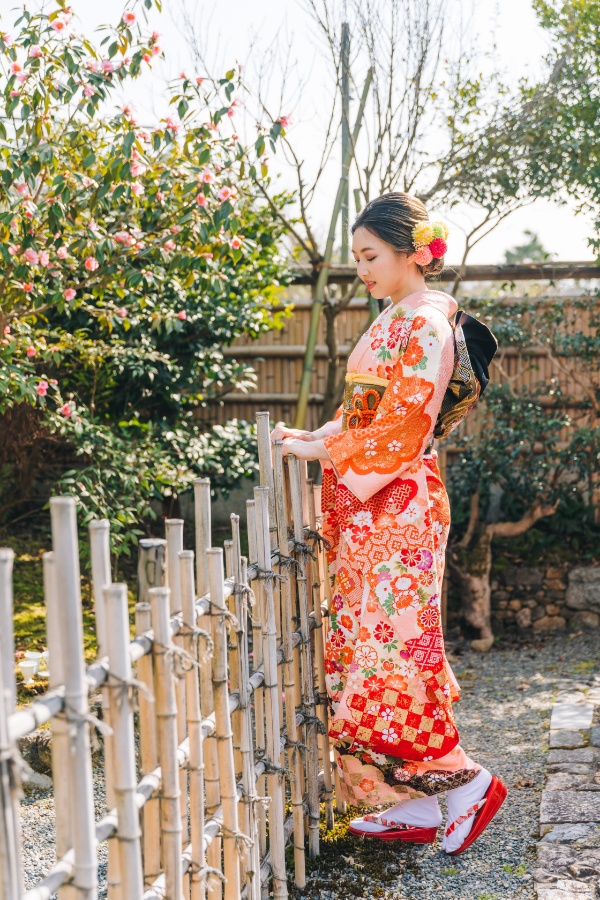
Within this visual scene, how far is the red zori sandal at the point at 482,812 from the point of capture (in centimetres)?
290

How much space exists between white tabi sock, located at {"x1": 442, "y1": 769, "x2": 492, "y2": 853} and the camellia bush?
2230mm

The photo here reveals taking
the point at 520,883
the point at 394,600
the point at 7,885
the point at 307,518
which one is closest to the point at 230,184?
the point at 307,518

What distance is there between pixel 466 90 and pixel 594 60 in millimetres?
823

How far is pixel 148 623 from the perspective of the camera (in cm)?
178

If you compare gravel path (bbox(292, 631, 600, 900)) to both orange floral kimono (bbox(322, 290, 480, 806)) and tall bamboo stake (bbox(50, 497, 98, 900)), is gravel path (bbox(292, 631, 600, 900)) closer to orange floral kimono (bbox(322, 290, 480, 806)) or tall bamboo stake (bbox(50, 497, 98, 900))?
orange floral kimono (bbox(322, 290, 480, 806))

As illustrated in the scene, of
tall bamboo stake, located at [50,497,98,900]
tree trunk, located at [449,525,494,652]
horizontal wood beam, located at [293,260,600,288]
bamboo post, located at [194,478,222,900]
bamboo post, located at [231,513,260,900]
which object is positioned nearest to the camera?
tall bamboo stake, located at [50,497,98,900]

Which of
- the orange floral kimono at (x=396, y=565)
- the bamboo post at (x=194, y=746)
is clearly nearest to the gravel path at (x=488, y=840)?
the orange floral kimono at (x=396, y=565)

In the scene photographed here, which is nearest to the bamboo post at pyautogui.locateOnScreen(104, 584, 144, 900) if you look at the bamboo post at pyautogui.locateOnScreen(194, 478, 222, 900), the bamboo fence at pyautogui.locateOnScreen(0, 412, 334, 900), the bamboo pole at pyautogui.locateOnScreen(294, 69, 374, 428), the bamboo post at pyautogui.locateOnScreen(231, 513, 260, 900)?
the bamboo fence at pyautogui.locateOnScreen(0, 412, 334, 900)

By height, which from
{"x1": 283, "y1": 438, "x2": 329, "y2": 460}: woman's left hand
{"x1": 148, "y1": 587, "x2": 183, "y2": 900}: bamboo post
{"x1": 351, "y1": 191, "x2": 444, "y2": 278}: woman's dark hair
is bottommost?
{"x1": 148, "y1": 587, "x2": 183, "y2": 900}: bamboo post

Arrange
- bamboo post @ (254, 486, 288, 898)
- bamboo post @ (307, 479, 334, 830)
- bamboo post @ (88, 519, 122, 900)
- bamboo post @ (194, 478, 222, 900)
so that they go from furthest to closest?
bamboo post @ (307, 479, 334, 830)
bamboo post @ (254, 486, 288, 898)
bamboo post @ (194, 478, 222, 900)
bamboo post @ (88, 519, 122, 900)

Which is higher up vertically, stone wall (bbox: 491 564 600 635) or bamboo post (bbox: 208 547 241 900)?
bamboo post (bbox: 208 547 241 900)

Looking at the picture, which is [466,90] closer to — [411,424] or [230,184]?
[230,184]

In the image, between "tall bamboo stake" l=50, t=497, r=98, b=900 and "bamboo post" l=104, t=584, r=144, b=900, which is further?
"bamboo post" l=104, t=584, r=144, b=900

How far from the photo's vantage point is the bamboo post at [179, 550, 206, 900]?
1.95 m
